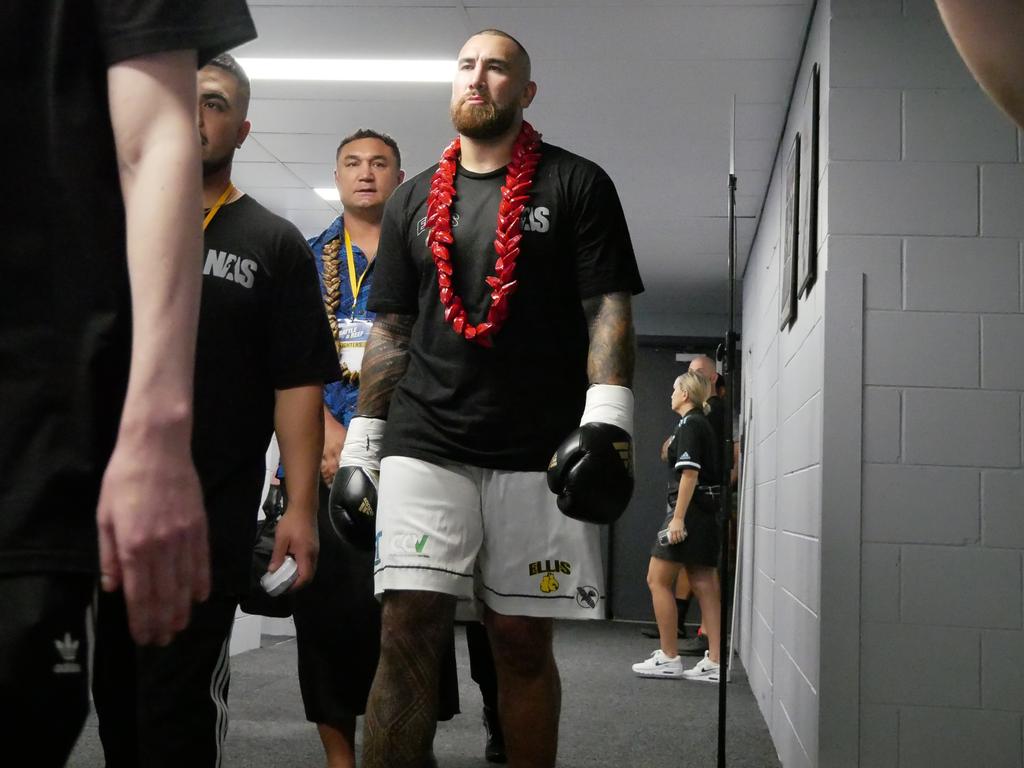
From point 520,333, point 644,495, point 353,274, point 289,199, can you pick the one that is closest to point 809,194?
point 353,274

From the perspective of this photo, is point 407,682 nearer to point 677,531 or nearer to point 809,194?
point 809,194

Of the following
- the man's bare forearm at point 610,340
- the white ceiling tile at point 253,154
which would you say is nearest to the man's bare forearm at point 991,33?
the man's bare forearm at point 610,340

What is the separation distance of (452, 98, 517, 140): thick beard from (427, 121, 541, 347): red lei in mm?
51

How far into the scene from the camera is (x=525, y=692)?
7.64 ft

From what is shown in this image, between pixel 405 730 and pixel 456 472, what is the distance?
47 cm

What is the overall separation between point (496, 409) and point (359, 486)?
13.4 inches

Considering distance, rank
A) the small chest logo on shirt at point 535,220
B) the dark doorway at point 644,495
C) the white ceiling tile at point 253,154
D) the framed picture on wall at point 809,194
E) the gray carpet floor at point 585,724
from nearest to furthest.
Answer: the small chest logo on shirt at point 535,220 < the framed picture on wall at point 809,194 < the gray carpet floor at point 585,724 < the white ceiling tile at point 253,154 < the dark doorway at point 644,495

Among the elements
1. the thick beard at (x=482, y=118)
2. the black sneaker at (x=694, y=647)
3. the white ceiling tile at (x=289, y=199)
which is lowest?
the black sneaker at (x=694, y=647)

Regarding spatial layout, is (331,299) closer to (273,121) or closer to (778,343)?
(778,343)

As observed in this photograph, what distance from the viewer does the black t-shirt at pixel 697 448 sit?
6.27 m

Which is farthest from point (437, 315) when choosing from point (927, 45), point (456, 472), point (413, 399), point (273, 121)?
point (273, 121)

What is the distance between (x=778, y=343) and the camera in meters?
5.12

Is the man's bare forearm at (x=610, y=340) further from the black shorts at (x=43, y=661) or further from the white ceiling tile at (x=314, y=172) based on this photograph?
the white ceiling tile at (x=314, y=172)

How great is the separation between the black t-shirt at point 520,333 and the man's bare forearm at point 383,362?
7 cm
